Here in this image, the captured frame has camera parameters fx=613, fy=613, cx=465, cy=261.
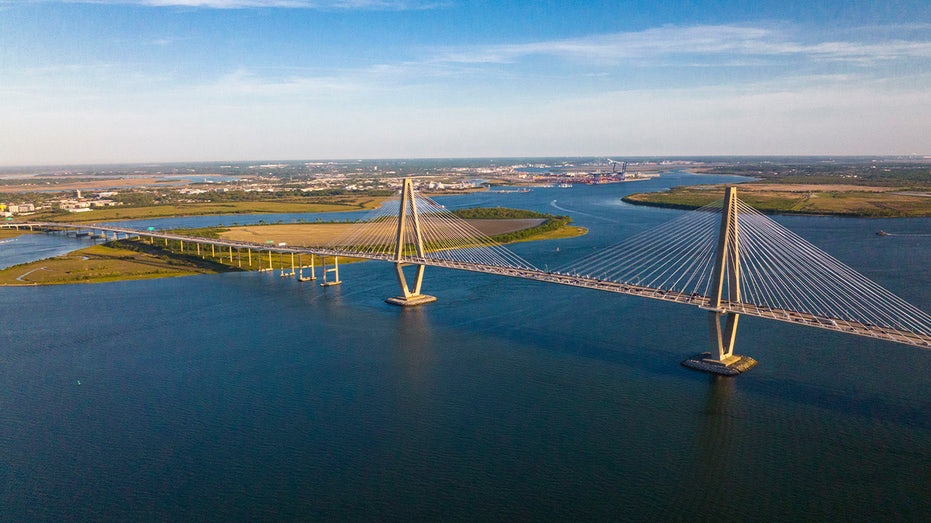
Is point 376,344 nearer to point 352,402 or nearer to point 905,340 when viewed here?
point 352,402

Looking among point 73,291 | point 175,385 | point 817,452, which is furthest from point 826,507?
point 73,291

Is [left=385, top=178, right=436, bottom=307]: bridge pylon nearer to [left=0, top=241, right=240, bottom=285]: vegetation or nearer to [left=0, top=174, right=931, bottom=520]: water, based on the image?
[left=0, top=174, right=931, bottom=520]: water

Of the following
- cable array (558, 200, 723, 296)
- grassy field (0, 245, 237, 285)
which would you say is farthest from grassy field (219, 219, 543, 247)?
cable array (558, 200, 723, 296)

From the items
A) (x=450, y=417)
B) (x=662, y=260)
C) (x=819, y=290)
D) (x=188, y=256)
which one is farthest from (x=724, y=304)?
(x=188, y=256)

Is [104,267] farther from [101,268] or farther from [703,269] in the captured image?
[703,269]

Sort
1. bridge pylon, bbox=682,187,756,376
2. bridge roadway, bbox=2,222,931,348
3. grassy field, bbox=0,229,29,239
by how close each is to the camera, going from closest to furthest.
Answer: bridge roadway, bbox=2,222,931,348
bridge pylon, bbox=682,187,756,376
grassy field, bbox=0,229,29,239

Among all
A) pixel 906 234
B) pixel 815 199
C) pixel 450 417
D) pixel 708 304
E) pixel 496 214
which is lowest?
pixel 450 417
